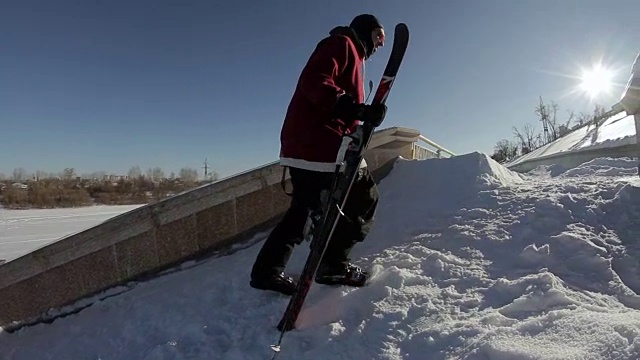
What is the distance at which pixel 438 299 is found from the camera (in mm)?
2205

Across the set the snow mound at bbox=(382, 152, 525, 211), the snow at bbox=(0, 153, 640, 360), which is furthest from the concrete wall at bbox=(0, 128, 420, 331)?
the snow mound at bbox=(382, 152, 525, 211)

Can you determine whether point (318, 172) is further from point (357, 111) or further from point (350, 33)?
point (350, 33)

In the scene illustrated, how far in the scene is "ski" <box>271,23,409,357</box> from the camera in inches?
89.9

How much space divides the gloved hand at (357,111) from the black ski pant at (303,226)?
1.34 ft

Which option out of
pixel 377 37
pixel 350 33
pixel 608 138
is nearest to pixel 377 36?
pixel 377 37

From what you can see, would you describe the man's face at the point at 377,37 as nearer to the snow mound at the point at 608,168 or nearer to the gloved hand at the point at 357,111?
the gloved hand at the point at 357,111

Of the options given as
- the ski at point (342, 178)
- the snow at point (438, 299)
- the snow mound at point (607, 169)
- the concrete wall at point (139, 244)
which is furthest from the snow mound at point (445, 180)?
the ski at point (342, 178)

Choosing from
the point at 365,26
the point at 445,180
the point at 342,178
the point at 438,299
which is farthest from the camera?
the point at 445,180

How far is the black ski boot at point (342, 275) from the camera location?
8.17 feet

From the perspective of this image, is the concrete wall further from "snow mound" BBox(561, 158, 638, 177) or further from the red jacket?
"snow mound" BBox(561, 158, 638, 177)

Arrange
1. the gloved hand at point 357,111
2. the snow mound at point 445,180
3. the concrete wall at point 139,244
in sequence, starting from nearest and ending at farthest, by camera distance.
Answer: the gloved hand at point 357,111 < the concrete wall at point 139,244 < the snow mound at point 445,180

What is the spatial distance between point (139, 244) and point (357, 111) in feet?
6.91

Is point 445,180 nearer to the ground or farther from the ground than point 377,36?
nearer to the ground

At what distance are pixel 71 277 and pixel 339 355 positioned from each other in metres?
2.23
